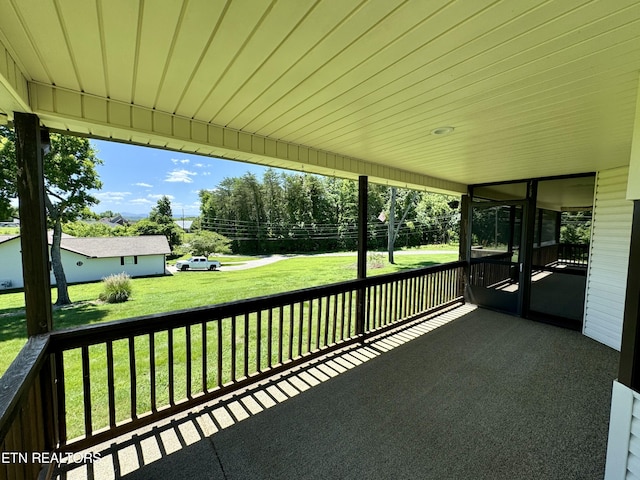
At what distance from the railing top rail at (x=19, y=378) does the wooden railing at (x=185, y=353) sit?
14mm

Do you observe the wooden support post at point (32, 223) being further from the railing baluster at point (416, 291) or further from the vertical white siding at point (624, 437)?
the railing baluster at point (416, 291)

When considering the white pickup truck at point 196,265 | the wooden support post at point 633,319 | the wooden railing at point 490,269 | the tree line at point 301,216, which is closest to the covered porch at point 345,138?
the wooden support post at point 633,319

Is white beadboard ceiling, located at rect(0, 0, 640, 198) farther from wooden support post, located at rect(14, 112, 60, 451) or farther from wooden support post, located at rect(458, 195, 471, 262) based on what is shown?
wooden support post, located at rect(458, 195, 471, 262)

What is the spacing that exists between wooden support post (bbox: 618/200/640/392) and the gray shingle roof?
1974 centimetres

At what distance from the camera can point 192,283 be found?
14469 millimetres

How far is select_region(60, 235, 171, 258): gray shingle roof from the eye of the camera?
15.4 meters

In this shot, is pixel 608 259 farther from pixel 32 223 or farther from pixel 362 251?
pixel 32 223

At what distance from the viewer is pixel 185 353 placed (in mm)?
3566

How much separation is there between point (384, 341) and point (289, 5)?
3.70m

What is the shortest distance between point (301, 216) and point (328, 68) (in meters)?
23.2

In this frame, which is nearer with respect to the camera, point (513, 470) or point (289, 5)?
point (289, 5)

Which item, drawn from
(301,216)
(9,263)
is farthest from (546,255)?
(9,263)

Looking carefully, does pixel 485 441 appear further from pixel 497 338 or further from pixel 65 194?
pixel 65 194

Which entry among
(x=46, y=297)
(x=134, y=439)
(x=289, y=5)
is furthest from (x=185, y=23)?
(x=134, y=439)
